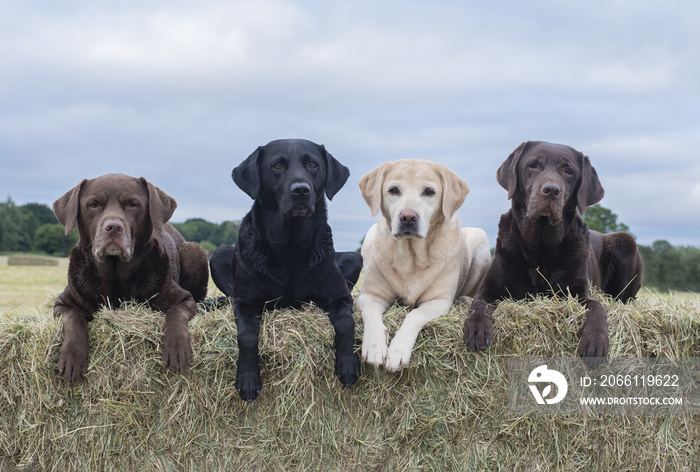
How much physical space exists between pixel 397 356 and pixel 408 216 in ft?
2.94

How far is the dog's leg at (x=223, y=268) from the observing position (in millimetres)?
4785

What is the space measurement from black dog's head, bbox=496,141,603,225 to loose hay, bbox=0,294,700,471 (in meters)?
0.74

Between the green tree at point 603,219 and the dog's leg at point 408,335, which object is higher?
the green tree at point 603,219

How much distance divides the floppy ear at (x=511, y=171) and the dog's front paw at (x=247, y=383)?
223 centimetres

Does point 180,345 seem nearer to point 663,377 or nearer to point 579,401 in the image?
point 579,401

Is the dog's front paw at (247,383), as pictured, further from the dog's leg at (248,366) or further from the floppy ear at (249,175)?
the floppy ear at (249,175)

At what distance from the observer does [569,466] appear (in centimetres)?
385

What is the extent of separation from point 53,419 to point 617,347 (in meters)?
3.72

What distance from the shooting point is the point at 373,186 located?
13.8 ft

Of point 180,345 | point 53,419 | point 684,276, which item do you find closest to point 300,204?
point 180,345

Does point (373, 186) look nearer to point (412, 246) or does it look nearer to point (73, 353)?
point (412, 246)

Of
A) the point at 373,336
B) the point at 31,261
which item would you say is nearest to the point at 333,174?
the point at 373,336

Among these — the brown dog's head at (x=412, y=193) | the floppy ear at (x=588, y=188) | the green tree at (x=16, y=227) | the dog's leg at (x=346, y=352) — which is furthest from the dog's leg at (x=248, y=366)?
the green tree at (x=16, y=227)

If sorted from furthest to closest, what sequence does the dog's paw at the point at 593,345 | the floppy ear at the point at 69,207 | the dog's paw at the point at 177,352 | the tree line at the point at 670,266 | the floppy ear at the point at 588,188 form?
the tree line at the point at 670,266 < the floppy ear at the point at 588,188 < the floppy ear at the point at 69,207 < the dog's paw at the point at 593,345 < the dog's paw at the point at 177,352
